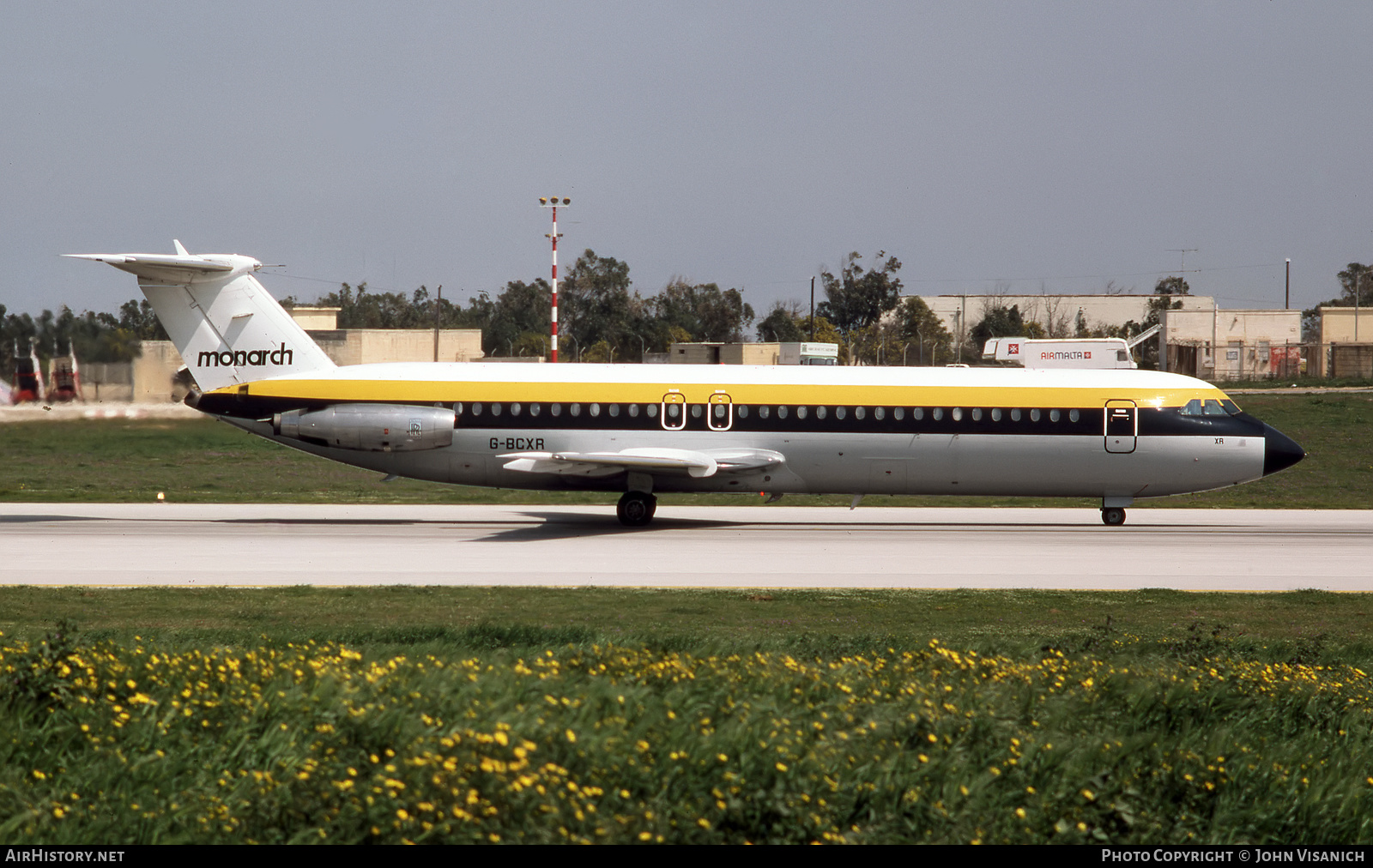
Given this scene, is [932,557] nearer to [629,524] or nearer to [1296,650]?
[629,524]

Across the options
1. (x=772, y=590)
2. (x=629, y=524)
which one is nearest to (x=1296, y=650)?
(x=772, y=590)

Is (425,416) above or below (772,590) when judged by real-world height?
above

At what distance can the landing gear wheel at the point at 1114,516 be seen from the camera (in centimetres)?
2930

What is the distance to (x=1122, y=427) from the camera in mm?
27844

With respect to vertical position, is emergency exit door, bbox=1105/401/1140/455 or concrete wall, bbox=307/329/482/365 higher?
concrete wall, bbox=307/329/482/365

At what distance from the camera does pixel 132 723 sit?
9.45 metres

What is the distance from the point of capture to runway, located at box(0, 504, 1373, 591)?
2056 centimetres

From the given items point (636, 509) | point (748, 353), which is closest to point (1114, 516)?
point (636, 509)

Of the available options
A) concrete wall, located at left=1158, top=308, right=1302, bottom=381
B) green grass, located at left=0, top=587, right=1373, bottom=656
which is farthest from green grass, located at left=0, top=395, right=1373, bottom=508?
concrete wall, located at left=1158, top=308, right=1302, bottom=381

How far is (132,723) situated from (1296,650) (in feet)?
40.0

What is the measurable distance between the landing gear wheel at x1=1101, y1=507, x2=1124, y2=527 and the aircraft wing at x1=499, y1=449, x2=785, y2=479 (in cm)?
797

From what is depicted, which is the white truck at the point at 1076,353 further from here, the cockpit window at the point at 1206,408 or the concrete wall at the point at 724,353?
the cockpit window at the point at 1206,408

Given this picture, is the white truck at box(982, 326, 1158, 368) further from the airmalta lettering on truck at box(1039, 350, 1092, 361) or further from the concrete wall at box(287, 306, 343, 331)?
the concrete wall at box(287, 306, 343, 331)
